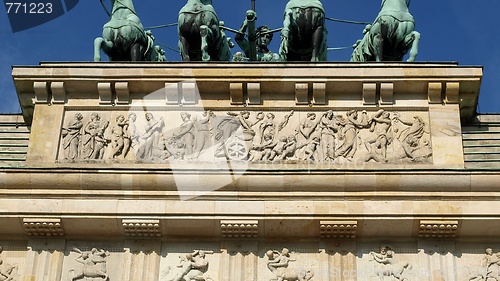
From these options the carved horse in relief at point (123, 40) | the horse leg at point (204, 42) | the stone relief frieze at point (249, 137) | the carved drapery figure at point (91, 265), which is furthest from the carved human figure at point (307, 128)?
the carved drapery figure at point (91, 265)

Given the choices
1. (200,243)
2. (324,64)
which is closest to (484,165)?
(324,64)

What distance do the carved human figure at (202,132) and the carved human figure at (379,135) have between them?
2464mm

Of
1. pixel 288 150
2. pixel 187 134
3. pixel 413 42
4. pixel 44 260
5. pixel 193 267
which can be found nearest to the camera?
pixel 193 267

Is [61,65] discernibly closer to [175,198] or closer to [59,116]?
[59,116]

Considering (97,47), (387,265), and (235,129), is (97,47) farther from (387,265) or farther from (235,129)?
(387,265)

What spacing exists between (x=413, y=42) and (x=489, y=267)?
4644 mm

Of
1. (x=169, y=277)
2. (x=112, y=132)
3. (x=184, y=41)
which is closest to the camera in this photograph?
(x=169, y=277)

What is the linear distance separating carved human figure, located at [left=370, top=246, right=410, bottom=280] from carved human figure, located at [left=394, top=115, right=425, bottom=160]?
1668mm

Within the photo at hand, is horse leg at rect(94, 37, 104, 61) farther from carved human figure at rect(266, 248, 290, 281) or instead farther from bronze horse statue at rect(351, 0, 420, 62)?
carved human figure at rect(266, 248, 290, 281)

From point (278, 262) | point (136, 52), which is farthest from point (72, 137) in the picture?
point (278, 262)

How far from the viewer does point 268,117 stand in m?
22.2

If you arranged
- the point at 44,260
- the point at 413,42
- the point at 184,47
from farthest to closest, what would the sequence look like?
the point at 184,47, the point at 413,42, the point at 44,260

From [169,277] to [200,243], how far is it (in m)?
0.77

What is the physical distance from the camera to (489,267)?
2055cm
